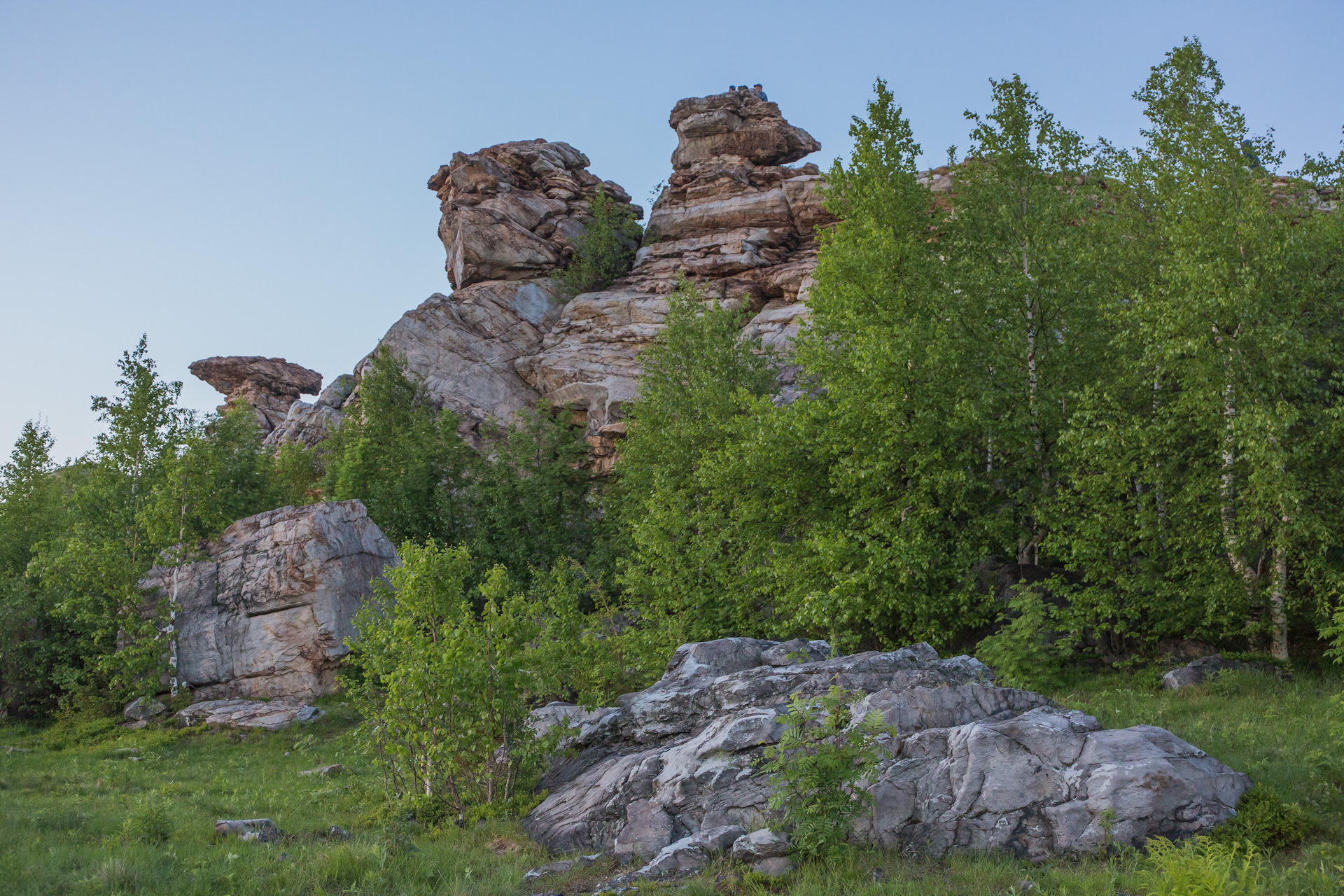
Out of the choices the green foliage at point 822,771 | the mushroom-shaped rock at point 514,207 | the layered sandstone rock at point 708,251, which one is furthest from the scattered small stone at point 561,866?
the mushroom-shaped rock at point 514,207

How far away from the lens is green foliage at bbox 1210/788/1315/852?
860 centimetres

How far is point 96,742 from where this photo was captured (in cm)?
2420

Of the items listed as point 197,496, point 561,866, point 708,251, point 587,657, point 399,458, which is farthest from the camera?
point 708,251

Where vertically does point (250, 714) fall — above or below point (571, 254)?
below

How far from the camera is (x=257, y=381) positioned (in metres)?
71.3

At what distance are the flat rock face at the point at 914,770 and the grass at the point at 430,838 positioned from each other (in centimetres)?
48

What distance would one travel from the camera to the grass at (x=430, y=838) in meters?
8.45

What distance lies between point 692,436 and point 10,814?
2070 cm

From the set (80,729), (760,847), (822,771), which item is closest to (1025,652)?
(822,771)

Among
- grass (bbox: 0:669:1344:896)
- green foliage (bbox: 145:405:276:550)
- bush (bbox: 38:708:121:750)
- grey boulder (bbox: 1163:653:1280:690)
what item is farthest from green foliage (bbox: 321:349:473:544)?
grey boulder (bbox: 1163:653:1280:690)

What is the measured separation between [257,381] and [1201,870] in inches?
3045

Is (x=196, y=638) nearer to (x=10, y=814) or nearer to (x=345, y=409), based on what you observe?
(x=10, y=814)

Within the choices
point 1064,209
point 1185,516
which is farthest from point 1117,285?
point 1185,516

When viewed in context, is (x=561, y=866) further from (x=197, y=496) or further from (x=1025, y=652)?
(x=197, y=496)
